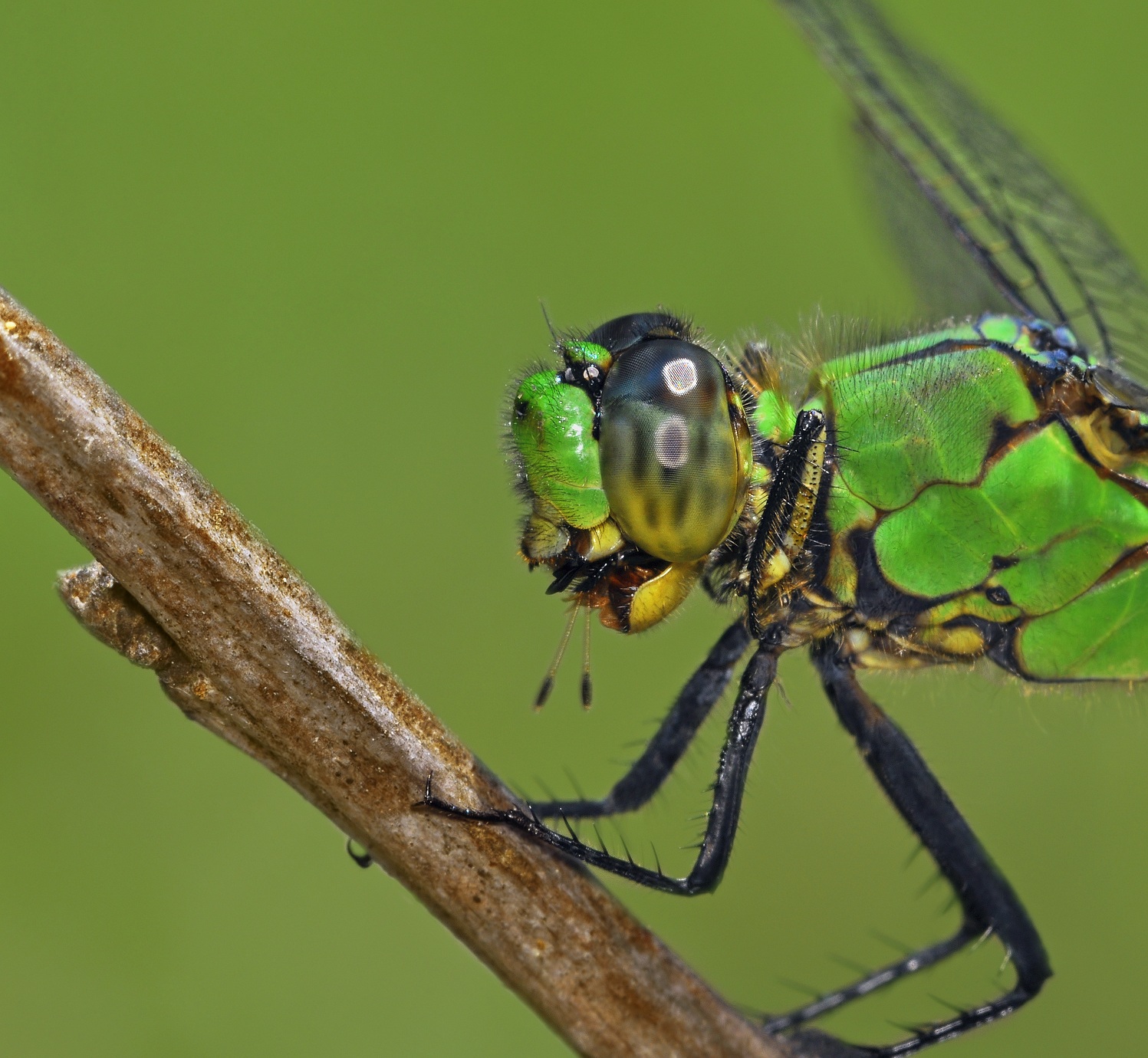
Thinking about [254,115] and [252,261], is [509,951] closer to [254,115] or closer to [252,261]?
[252,261]

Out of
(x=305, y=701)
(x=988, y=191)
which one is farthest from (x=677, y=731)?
(x=988, y=191)

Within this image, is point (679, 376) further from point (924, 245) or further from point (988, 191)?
point (924, 245)

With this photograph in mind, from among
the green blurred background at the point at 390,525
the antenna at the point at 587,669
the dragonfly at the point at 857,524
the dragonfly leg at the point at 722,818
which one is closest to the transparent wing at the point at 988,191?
the dragonfly at the point at 857,524

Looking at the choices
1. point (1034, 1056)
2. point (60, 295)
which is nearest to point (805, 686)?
point (1034, 1056)

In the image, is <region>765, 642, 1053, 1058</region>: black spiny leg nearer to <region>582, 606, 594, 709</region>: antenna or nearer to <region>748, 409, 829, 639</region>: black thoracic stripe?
<region>748, 409, 829, 639</region>: black thoracic stripe

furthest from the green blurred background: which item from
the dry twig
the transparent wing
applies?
the dry twig

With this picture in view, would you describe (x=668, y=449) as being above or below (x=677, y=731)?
above

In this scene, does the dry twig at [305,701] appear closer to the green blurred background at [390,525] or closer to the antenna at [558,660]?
the antenna at [558,660]
